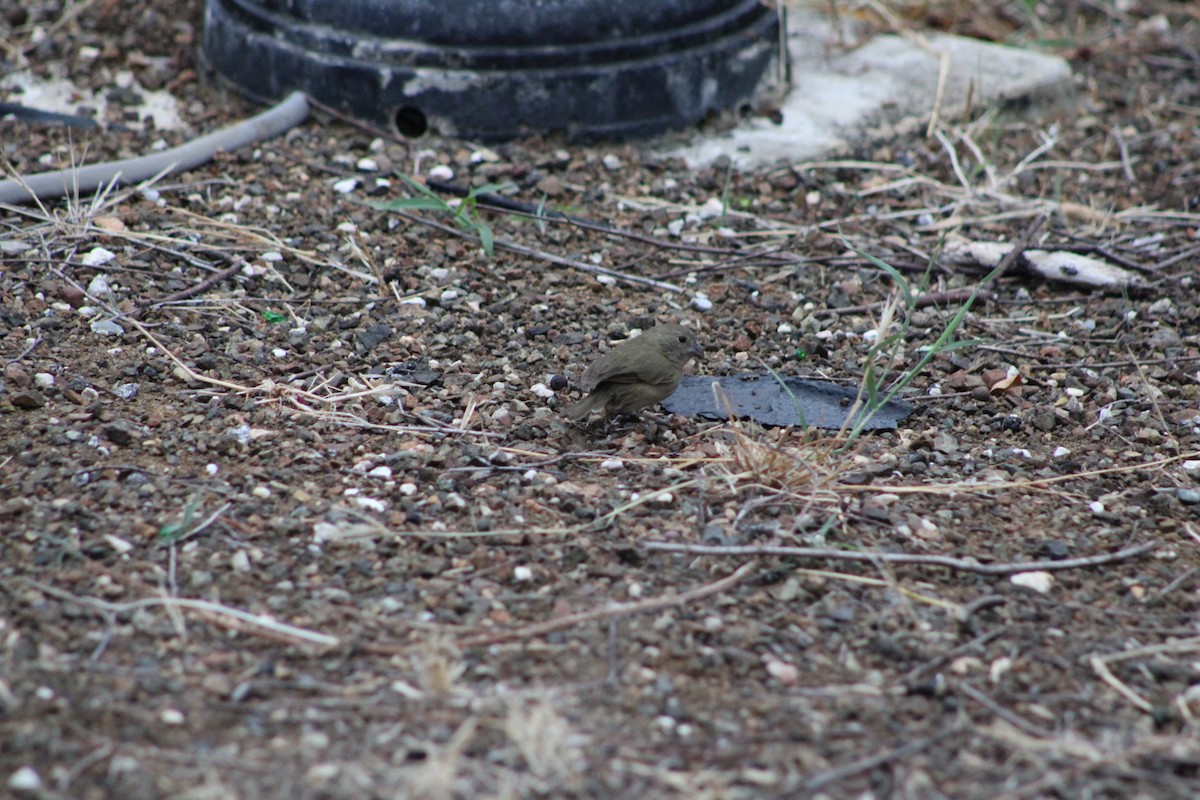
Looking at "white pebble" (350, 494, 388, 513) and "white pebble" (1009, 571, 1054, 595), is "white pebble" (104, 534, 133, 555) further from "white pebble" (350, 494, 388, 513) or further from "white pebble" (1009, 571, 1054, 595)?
"white pebble" (1009, 571, 1054, 595)

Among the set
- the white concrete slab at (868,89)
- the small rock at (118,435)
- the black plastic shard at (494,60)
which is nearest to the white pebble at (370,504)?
the small rock at (118,435)

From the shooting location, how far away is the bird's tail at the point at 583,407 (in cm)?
354

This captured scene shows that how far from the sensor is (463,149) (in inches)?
201

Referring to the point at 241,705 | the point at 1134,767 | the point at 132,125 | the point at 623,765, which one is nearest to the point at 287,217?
the point at 132,125

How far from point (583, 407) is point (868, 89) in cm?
310

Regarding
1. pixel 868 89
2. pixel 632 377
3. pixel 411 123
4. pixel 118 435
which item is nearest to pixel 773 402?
pixel 632 377

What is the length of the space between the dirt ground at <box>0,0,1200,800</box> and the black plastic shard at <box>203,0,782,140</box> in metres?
0.15

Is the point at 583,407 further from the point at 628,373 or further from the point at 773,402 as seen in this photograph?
the point at 773,402

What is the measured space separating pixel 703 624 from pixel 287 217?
267 cm

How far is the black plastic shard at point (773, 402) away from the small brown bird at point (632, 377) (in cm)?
18

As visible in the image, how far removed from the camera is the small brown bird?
11.6 ft

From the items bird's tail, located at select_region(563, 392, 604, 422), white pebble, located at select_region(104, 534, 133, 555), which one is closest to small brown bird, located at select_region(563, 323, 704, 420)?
bird's tail, located at select_region(563, 392, 604, 422)

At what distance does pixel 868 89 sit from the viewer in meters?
5.88

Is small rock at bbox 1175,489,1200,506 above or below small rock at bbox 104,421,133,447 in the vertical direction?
below
